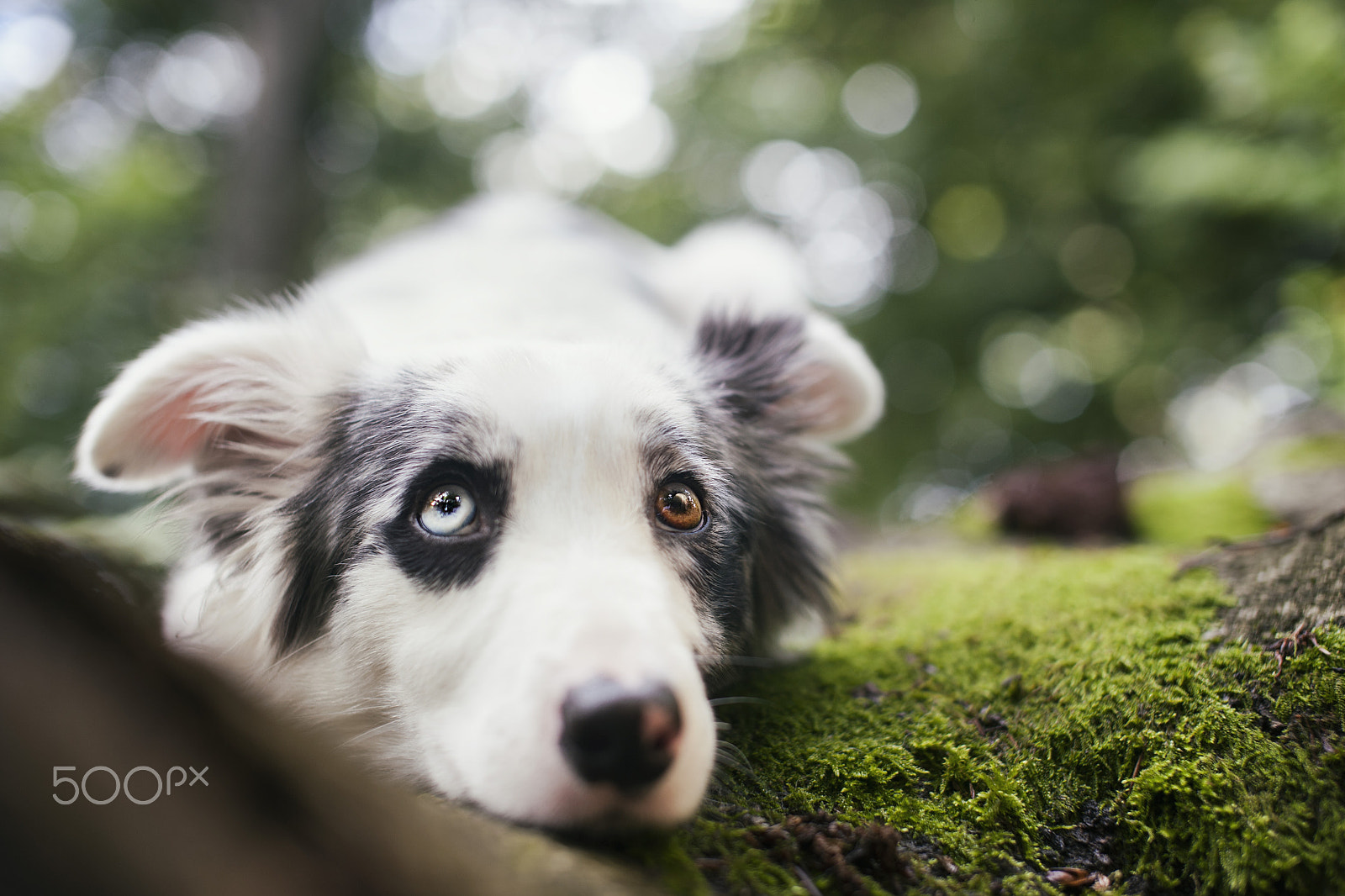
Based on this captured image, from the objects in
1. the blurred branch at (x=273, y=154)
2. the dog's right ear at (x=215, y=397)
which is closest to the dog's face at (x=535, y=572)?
the dog's right ear at (x=215, y=397)

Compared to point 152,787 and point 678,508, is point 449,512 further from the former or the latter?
point 152,787

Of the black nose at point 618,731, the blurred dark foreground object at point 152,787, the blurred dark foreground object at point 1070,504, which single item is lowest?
the blurred dark foreground object at point 152,787

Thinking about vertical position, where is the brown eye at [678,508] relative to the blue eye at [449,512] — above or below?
above

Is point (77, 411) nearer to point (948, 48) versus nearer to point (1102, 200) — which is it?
point (948, 48)

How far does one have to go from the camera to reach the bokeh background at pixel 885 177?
6480 mm

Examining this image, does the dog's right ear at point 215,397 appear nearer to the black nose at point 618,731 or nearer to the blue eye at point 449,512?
the blue eye at point 449,512

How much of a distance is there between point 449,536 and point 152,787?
3.57 feet

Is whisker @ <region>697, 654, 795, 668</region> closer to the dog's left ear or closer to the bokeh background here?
the dog's left ear

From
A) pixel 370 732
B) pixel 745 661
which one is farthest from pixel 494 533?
pixel 745 661

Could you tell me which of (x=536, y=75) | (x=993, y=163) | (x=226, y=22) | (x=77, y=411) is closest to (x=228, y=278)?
(x=77, y=411)

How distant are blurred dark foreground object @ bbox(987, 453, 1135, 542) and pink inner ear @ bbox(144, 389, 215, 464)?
14.1ft

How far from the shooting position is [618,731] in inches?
58.1

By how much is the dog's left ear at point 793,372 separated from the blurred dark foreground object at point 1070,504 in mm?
2081

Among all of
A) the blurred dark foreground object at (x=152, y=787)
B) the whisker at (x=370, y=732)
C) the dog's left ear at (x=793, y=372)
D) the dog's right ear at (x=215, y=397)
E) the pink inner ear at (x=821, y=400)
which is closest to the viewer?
the blurred dark foreground object at (x=152, y=787)
